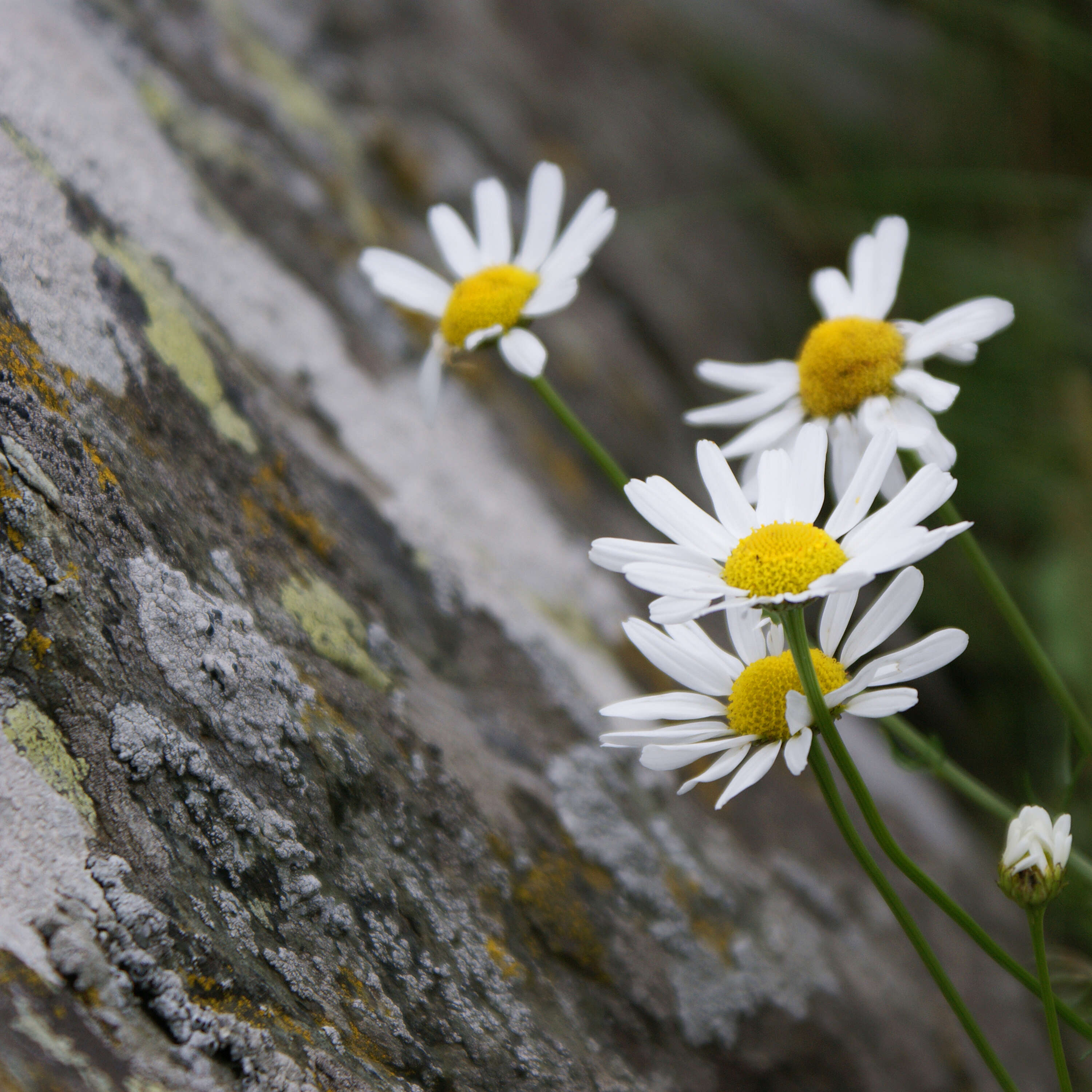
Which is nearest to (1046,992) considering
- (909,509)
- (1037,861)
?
(1037,861)

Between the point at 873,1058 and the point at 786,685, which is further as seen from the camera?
the point at 873,1058

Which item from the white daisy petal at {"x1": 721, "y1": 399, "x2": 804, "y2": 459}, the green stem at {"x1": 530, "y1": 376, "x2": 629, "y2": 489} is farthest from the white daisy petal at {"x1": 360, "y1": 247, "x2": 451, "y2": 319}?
the white daisy petal at {"x1": 721, "y1": 399, "x2": 804, "y2": 459}

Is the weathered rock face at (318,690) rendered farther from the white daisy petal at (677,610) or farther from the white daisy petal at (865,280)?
the white daisy petal at (865,280)

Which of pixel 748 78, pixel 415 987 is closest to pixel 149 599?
pixel 415 987

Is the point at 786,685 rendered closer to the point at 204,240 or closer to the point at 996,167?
the point at 204,240

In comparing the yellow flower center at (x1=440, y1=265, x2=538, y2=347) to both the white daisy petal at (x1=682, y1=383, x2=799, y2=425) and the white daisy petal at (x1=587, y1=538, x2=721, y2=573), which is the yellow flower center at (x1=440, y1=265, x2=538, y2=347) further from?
the white daisy petal at (x1=587, y1=538, x2=721, y2=573)

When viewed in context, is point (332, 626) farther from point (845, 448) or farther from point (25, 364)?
point (845, 448)
